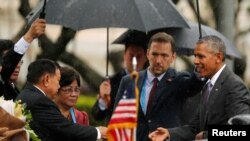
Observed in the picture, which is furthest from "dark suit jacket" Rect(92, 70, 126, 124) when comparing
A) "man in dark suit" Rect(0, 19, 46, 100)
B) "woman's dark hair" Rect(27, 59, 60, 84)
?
"woman's dark hair" Rect(27, 59, 60, 84)

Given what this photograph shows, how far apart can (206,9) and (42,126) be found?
7988 mm

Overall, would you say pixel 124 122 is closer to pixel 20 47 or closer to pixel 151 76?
pixel 20 47

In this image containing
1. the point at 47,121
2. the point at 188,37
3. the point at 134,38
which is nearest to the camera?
the point at 47,121

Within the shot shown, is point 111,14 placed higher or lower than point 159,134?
higher

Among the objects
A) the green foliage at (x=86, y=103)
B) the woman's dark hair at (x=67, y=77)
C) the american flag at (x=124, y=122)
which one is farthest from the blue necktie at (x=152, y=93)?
the green foliage at (x=86, y=103)

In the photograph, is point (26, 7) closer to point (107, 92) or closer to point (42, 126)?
point (107, 92)

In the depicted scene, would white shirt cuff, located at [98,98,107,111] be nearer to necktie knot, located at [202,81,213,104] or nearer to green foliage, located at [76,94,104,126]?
necktie knot, located at [202,81,213,104]

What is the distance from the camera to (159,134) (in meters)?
10.8

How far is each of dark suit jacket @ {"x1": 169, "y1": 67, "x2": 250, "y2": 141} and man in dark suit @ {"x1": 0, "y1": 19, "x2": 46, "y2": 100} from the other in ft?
5.43

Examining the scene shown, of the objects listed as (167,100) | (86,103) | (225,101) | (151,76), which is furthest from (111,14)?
(86,103)

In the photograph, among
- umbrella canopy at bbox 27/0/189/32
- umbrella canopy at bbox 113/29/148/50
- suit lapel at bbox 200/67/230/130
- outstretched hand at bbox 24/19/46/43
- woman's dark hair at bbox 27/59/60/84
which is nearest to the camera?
suit lapel at bbox 200/67/230/130

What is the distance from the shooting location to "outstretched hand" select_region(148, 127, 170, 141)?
1068cm

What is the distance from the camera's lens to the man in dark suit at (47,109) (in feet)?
35.3

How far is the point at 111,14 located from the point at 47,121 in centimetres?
182
